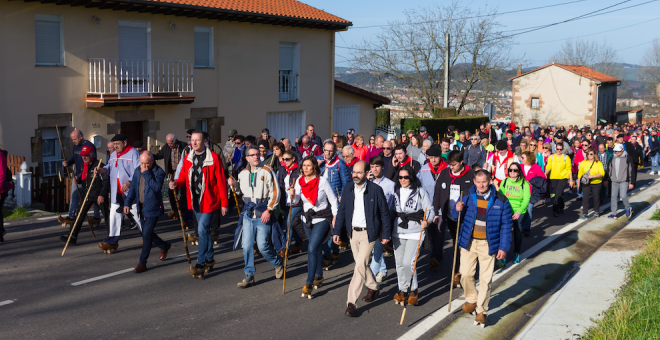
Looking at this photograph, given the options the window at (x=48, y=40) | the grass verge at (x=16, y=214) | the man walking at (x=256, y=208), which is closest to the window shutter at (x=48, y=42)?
the window at (x=48, y=40)

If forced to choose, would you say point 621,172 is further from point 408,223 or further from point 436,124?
point 436,124

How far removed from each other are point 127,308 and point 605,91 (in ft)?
171

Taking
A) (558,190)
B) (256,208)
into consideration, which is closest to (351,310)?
(256,208)

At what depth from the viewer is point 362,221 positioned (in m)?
6.99

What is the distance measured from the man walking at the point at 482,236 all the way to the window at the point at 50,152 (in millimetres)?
11972

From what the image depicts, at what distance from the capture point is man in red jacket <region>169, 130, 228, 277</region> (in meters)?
8.09

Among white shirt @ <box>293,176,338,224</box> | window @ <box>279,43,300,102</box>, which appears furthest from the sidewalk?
window @ <box>279,43,300,102</box>

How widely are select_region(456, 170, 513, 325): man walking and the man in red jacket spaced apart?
10.4ft

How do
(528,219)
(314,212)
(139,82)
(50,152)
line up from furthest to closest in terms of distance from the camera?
(139,82) < (50,152) < (528,219) < (314,212)

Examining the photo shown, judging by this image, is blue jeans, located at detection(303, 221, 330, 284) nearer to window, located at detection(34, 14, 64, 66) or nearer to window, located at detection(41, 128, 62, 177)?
window, located at detection(41, 128, 62, 177)

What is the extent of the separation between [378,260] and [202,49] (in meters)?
12.9

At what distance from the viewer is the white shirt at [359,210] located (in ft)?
22.9

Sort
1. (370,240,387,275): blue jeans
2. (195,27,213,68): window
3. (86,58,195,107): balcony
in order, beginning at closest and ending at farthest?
1. (370,240,387,275): blue jeans
2. (86,58,195,107): balcony
3. (195,27,213,68): window

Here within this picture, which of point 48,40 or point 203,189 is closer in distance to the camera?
point 203,189
